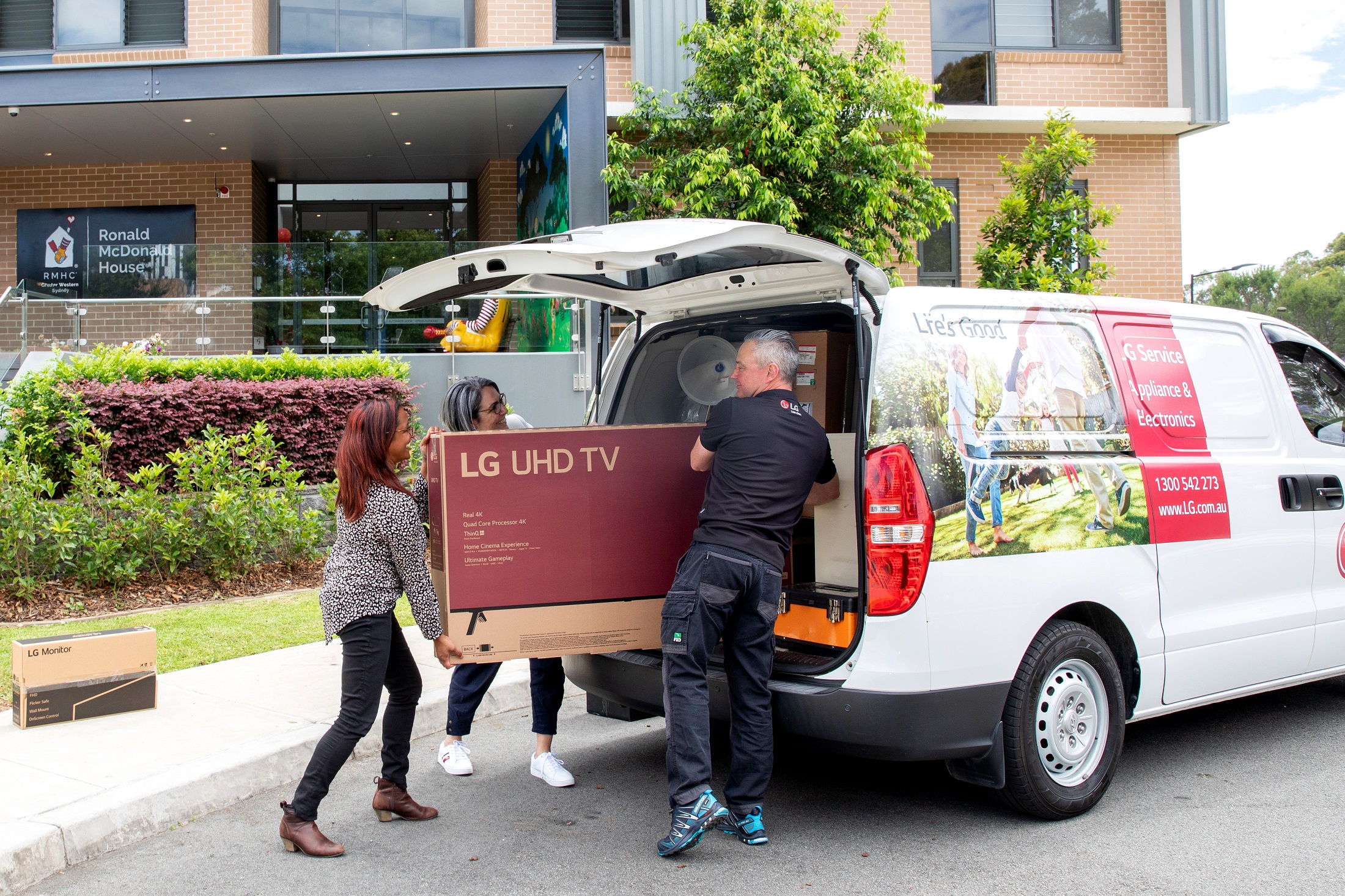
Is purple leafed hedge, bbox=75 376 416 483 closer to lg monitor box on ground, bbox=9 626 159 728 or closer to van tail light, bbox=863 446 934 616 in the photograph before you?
lg monitor box on ground, bbox=9 626 159 728

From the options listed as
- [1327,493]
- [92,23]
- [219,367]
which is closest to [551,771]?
[1327,493]

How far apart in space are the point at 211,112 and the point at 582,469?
1141cm

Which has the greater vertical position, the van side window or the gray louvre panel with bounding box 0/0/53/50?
the gray louvre panel with bounding box 0/0/53/50

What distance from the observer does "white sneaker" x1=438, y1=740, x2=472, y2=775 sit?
491cm

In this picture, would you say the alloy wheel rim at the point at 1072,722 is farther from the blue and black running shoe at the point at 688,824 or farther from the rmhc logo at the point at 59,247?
the rmhc logo at the point at 59,247

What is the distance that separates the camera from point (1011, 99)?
53.2 ft

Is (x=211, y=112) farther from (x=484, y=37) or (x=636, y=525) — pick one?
(x=636, y=525)

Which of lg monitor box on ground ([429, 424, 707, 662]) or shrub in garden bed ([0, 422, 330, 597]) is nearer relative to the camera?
lg monitor box on ground ([429, 424, 707, 662])

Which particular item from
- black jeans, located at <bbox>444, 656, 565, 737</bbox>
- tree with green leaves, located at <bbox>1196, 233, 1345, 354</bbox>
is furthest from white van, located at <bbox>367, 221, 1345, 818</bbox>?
tree with green leaves, located at <bbox>1196, 233, 1345, 354</bbox>

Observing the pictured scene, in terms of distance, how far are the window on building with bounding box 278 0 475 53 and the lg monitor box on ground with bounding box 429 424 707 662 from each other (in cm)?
1326

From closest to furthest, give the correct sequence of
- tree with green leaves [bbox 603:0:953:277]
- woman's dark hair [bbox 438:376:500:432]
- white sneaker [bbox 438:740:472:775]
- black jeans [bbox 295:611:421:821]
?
black jeans [bbox 295:611:421:821] → woman's dark hair [bbox 438:376:500:432] → white sneaker [bbox 438:740:472:775] → tree with green leaves [bbox 603:0:953:277]

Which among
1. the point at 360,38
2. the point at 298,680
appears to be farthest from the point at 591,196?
the point at 298,680

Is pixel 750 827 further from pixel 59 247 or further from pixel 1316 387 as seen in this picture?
pixel 59 247

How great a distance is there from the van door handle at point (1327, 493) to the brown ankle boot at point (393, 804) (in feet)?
13.9
